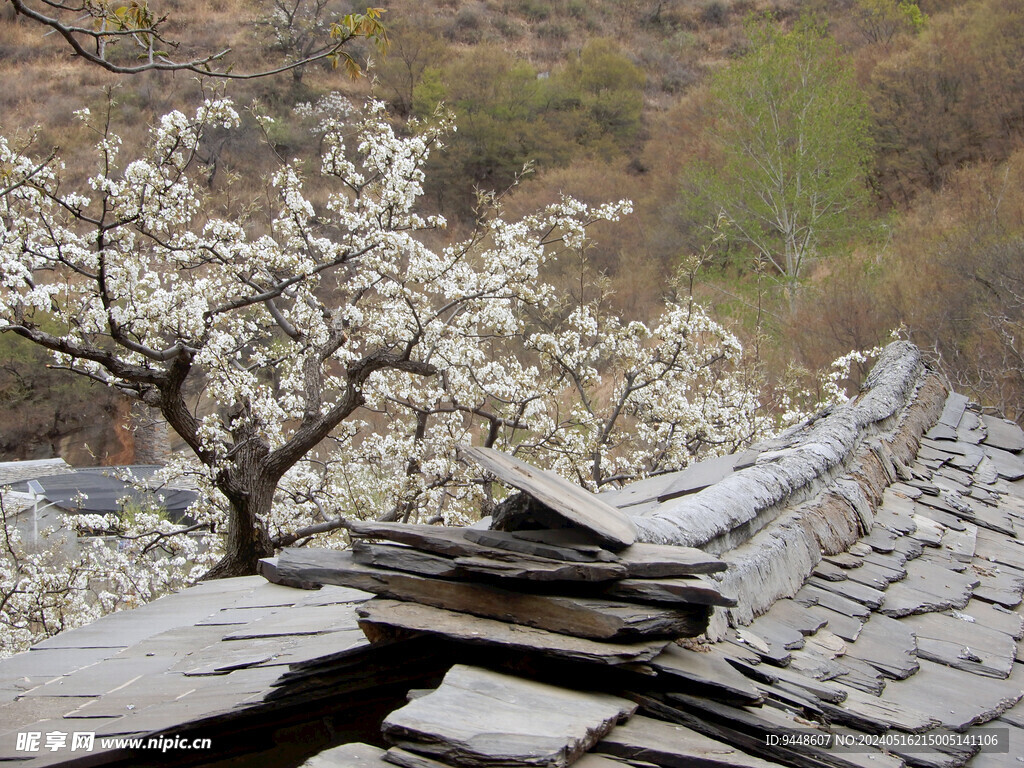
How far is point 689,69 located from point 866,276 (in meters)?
30.0

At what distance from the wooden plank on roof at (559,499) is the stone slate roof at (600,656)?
11 mm

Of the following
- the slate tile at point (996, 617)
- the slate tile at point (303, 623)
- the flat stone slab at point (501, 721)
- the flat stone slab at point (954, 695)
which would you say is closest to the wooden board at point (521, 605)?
the flat stone slab at point (501, 721)

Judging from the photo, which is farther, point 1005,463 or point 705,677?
point 1005,463

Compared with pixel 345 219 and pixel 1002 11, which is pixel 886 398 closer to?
pixel 345 219

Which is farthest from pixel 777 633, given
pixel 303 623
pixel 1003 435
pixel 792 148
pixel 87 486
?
pixel 792 148

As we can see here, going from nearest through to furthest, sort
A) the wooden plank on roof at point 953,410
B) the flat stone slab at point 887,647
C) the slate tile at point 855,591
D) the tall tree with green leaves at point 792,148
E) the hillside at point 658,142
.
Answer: the flat stone slab at point 887,647 < the slate tile at point 855,591 < the wooden plank on roof at point 953,410 < the hillside at point 658,142 < the tall tree with green leaves at point 792,148

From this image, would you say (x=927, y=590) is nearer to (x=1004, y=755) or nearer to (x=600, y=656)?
(x=1004, y=755)

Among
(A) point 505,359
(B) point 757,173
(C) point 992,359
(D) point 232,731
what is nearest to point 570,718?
(D) point 232,731

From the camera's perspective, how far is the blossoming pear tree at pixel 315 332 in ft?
23.3

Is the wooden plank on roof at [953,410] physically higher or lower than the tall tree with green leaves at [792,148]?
lower

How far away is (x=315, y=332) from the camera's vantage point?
855 centimetres

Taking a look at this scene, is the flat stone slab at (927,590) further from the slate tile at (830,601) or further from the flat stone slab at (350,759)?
the flat stone slab at (350,759)

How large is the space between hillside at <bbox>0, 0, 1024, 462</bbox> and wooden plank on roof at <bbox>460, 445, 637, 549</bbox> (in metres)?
6.33

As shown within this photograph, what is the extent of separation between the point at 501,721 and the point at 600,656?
0.28m
